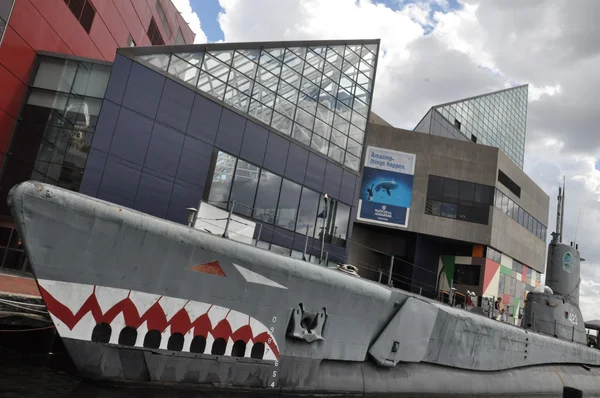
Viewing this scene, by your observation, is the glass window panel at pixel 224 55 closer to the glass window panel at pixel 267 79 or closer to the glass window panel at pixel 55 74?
the glass window panel at pixel 267 79

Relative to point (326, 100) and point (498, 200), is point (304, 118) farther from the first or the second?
point (498, 200)

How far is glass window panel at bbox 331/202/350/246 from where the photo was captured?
2745 cm

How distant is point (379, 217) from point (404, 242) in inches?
208

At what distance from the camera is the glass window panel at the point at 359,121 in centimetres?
2953

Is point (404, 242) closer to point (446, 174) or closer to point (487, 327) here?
point (446, 174)

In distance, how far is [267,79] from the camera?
24.0 meters

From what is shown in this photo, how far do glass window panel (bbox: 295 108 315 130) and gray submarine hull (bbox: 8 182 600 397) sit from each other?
52.3 feet

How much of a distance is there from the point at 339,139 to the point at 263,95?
6.68 meters

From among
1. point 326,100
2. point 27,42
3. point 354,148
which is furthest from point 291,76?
point 27,42

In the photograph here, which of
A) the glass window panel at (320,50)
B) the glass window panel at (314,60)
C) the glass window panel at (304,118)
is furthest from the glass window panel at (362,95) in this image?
the glass window panel at (304,118)

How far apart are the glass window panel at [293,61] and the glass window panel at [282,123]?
325 cm

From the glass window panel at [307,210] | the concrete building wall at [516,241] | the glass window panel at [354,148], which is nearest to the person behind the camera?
the glass window panel at [307,210]

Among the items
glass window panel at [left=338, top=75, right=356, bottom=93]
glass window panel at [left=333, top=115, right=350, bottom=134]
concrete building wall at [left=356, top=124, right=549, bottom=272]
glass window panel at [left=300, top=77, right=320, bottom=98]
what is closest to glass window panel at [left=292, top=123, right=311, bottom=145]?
glass window panel at [left=300, top=77, right=320, bottom=98]

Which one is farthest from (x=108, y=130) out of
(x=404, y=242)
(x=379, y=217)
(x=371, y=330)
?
(x=404, y=242)
